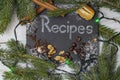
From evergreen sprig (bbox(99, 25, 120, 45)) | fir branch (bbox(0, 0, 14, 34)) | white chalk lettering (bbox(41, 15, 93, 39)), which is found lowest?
evergreen sprig (bbox(99, 25, 120, 45))

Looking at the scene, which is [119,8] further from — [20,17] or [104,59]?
[20,17]

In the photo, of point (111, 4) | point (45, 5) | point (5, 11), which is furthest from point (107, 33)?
point (5, 11)

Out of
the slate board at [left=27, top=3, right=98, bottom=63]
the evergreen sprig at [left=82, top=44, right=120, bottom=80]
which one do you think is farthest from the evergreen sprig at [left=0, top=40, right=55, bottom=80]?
the evergreen sprig at [left=82, top=44, right=120, bottom=80]

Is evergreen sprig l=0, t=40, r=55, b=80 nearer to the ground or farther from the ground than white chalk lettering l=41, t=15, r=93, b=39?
nearer to the ground

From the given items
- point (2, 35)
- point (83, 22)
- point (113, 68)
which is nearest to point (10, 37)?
point (2, 35)

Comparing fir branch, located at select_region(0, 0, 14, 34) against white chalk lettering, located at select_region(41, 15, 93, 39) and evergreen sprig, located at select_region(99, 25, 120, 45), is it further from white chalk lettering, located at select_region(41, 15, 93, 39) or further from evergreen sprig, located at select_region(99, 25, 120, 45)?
evergreen sprig, located at select_region(99, 25, 120, 45)

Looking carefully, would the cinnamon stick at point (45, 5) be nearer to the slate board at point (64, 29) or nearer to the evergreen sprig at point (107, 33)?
the slate board at point (64, 29)

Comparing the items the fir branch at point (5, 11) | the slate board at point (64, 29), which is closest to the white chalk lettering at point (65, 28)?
the slate board at point (64, 29)
